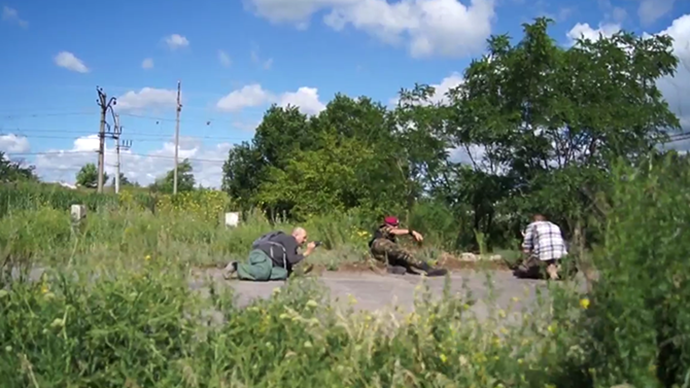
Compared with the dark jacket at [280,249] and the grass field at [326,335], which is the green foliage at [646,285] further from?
the dark jacket at [280,249]

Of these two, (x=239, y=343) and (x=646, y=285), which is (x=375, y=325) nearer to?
(x=239, y=343)

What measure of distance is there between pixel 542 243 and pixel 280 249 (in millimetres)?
4151

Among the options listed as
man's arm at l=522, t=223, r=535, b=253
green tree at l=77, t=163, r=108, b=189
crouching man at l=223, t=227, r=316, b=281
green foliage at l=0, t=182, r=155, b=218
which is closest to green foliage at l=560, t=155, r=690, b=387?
crouching man at l=223, t=227, r=316, b=281

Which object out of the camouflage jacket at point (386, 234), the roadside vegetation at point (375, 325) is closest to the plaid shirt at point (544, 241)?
the camouflage jacket at point (386, 234)

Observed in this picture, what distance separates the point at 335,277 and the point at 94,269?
701 centimetres

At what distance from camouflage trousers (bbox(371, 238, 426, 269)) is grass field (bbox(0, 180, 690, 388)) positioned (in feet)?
26.5

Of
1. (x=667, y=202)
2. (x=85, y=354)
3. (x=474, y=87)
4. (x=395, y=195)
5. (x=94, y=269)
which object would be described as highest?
(x=474, y=87)

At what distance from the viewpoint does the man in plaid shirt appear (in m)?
11.2

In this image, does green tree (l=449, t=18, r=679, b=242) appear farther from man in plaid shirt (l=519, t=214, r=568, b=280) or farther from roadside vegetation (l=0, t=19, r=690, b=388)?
roadside vegetation (l=0, t=19, r=690, b=388)

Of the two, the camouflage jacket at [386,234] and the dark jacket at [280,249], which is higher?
the camouflage jacket at [386,234]

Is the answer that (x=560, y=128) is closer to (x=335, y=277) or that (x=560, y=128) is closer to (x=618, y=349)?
(x=335, y=277)

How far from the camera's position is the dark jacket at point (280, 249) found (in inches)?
412

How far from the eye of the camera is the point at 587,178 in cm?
1302

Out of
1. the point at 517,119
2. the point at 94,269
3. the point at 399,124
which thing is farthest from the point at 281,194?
the point at 94,269
